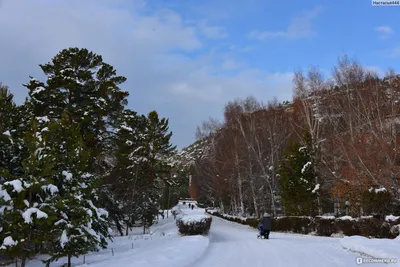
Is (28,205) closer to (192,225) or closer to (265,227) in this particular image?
(192,225)

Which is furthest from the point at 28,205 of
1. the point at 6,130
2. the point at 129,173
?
the point at 129,173

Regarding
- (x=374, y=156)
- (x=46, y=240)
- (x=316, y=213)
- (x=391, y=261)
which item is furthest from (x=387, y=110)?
(x=46, y=240)

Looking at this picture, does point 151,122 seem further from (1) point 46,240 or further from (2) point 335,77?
(1) point 46,240

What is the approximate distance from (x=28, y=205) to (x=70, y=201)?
1.38 meters

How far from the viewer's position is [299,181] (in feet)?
90.5

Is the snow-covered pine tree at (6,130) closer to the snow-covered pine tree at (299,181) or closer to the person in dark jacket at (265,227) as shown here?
the person in dark jacket at (265,227)

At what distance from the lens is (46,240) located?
9.61 meters

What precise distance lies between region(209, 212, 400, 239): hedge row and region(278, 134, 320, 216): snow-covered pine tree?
1.88 meters

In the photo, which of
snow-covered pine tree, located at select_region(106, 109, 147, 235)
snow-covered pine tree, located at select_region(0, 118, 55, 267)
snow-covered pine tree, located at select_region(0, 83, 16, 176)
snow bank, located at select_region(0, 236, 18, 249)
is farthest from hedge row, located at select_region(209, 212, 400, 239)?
snow-covered pine tree, located at select_region(0, 83, 16, 176)

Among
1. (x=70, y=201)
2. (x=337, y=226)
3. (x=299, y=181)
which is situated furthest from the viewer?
(x=299, y=181)

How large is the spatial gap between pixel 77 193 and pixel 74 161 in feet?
4.06

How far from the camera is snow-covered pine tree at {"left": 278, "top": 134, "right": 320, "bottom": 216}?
27094 mm

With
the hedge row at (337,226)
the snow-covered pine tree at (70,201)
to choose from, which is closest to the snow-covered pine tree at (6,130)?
the snow-covered pine tree at (70,201)

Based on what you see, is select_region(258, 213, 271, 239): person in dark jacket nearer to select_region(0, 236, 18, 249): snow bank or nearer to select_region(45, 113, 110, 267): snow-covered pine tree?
select_region(45, 113, 110, 267): snow-covered pine tree
